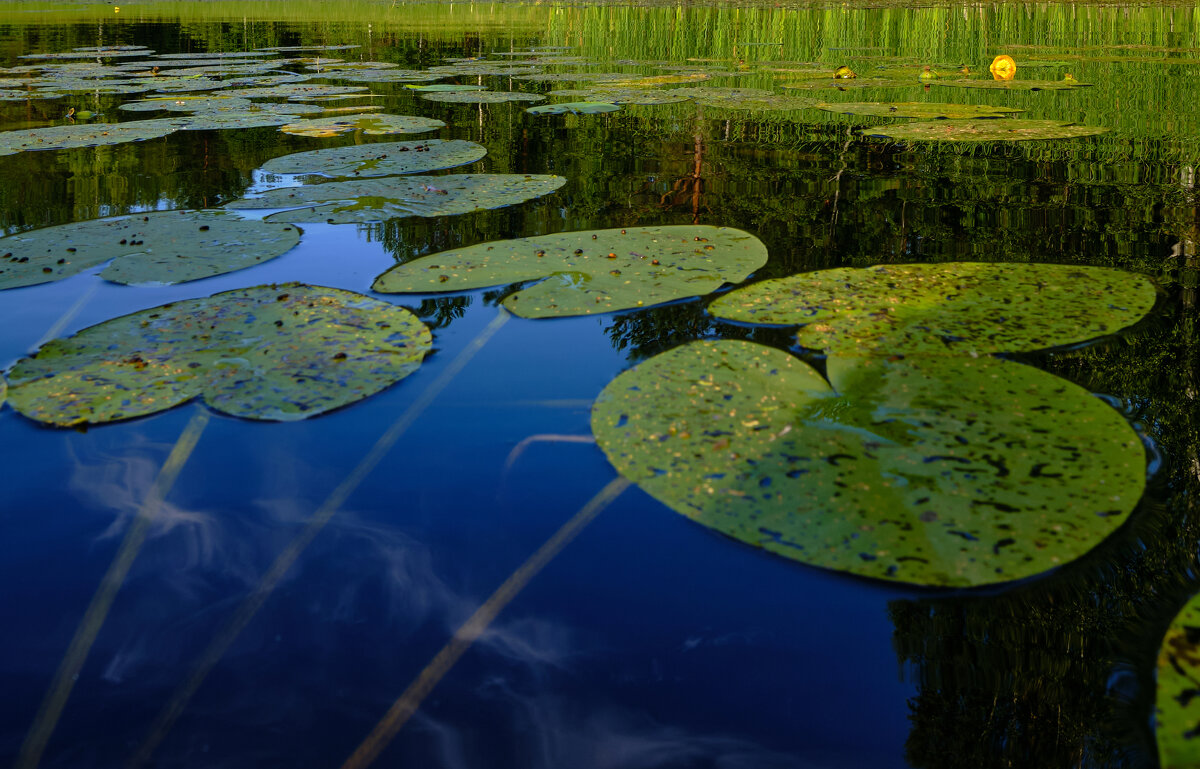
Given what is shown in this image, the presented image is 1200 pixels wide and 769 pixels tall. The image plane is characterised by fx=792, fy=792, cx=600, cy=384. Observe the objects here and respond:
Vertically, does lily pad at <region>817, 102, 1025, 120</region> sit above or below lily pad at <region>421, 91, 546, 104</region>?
below

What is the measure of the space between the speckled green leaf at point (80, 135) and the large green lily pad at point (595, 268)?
13.5 feet

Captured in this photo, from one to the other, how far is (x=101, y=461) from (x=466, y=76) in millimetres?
9255

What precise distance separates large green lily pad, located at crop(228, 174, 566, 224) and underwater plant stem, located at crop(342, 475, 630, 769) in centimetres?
241

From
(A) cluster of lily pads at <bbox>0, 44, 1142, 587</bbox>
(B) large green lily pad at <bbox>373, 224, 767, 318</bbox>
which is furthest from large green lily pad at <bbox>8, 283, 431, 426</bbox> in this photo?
(B) large green lily pad at <bbox>373, 224, 767, 318</bbox>

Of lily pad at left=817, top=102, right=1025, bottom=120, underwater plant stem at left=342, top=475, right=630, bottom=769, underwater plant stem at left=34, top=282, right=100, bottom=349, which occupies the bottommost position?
underwater plant stem at left=342, top=475, right=630, bottom=769

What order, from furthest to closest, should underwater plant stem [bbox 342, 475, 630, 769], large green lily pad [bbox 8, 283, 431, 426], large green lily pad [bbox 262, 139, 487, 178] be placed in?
large green lily pad [bbox 262, 139, 487, 178], large green lily pad [bbox 8, 283, 431, 426], underwater plant stem [bbox 342, 475, 630, 769]

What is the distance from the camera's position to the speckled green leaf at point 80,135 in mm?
5633

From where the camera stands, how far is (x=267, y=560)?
1.58 m

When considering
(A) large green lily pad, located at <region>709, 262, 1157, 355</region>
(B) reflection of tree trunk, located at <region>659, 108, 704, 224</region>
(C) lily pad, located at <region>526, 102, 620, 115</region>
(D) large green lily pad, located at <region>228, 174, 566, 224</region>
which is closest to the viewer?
(A) large green lily pad, located at <region>709, 262, 1157, 355</region>

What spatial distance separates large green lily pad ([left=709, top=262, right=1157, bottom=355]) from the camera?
223 centimetres

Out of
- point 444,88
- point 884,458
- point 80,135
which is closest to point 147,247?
point 884,458

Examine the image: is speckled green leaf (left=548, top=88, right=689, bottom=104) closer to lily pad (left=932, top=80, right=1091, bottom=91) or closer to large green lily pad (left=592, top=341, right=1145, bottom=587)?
lily pad (left=932, top=80, right=1091, bottom=91)

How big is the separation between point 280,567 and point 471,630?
1.45ft

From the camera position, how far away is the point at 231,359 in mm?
2250
